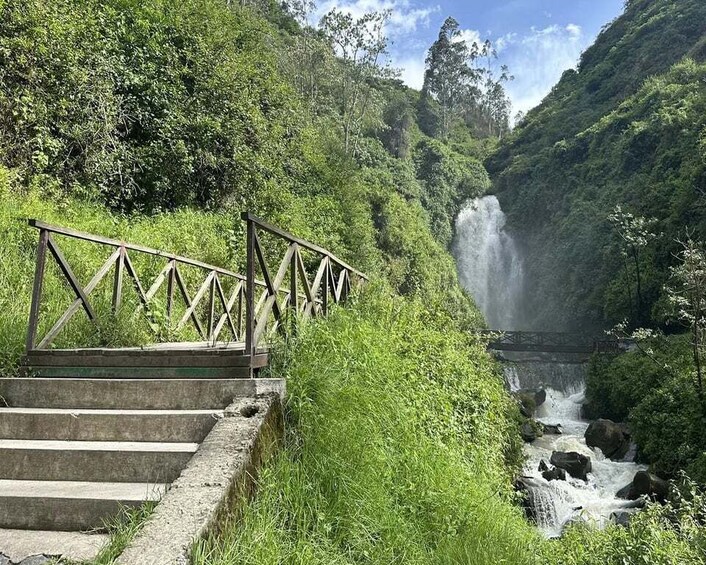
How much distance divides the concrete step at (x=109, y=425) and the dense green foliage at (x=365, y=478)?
0.60 m

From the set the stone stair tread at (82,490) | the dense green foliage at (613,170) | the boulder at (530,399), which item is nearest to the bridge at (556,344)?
the dense green foliage at (613,170)

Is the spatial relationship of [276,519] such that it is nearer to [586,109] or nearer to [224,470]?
[224,470]

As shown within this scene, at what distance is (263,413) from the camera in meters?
3.07

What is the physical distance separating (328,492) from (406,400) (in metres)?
1.69

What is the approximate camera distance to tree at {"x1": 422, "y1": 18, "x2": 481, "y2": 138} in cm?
6109

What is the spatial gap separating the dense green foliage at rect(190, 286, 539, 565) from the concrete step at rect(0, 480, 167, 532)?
23.2 inches

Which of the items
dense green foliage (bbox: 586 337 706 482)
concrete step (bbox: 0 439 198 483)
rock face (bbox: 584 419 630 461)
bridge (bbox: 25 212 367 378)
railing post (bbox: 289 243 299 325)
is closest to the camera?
concrete step (bbox: 0 439 198 483)

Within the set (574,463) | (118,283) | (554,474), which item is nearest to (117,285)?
(118,283)

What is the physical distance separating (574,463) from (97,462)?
44.3ft

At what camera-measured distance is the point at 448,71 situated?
201ft

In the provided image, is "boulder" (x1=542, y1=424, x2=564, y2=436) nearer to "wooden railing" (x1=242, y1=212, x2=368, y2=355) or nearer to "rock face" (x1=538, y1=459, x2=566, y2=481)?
"rock face" (x1=538, y1=459, x2=566, y2=481)

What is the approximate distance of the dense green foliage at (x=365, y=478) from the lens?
2.71 metres

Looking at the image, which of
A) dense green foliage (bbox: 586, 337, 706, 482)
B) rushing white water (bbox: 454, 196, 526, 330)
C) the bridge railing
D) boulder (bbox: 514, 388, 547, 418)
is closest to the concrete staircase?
the bridge railing

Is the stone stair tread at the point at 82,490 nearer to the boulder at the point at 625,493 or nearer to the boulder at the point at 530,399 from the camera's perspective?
the boulder at the point at 625,493
